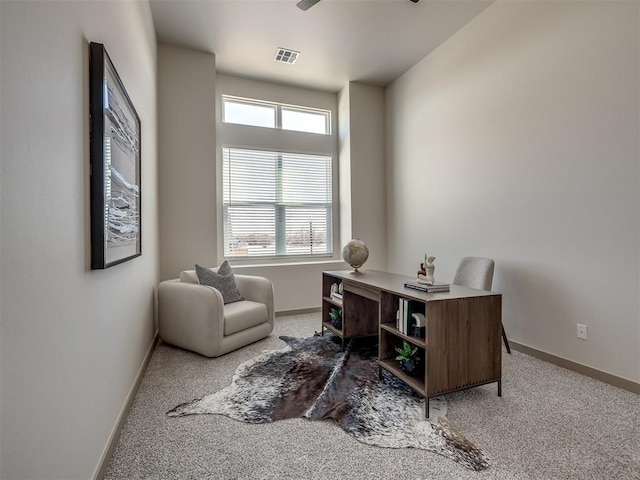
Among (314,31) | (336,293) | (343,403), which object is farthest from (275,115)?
(343,403)

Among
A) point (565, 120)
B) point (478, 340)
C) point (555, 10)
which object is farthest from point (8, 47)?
point (555, 10)

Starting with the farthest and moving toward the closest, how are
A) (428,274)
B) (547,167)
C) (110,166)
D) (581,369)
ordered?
1. (547,167)
2. (581,369)
3. (428,274)
4. (110,166)

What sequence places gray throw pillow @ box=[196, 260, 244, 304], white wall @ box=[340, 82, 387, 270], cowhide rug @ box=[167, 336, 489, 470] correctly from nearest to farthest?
1. cowhide rug @ box=[167, 336, 489, 470]
2. gray throw pillow @ box=[196, 260, 244, 304]
3. white wall @ box=[340, 82, 387, 270]

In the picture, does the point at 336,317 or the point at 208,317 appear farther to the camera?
the point at 336,317

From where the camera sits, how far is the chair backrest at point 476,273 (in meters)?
2.98

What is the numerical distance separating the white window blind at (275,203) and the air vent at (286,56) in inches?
46.1

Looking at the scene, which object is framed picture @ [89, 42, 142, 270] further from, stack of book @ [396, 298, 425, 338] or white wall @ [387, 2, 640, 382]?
white wall @ [387, 2, 640, 382]

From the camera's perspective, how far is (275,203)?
4785 millimetres

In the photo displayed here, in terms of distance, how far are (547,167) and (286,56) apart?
3.06m

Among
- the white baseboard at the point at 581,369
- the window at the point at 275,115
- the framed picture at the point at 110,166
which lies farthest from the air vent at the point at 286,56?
the white baseboard at the point at 581,369

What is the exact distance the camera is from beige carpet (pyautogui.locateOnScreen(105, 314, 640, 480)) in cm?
154

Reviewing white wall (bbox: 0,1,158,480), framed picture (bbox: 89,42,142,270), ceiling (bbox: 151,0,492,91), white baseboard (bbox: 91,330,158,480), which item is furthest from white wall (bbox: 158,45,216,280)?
white wall (bbox: 0,1,158,480)

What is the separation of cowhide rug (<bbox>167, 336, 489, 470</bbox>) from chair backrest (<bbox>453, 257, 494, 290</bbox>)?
3.71 feet

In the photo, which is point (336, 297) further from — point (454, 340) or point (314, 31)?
point (314, 31)
